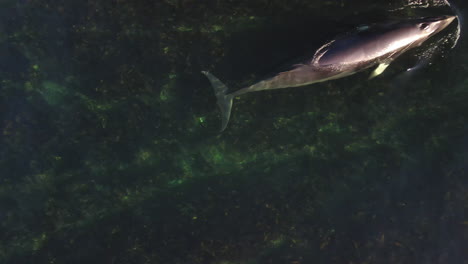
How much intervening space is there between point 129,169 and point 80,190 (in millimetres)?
1066

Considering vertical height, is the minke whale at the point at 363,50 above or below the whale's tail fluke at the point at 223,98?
above

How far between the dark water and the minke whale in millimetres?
383

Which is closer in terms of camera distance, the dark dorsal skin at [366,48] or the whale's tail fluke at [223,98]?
the dark dorsal skin at [366,48]

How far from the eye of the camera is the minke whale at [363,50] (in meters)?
5.23

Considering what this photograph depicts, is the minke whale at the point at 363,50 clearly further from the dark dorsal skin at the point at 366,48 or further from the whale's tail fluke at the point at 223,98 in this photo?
the whale's tail fluke at the point at 223,98

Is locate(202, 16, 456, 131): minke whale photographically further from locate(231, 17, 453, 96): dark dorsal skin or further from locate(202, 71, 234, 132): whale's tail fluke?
locate(202, 71, 234, 132): whale's tail fluke

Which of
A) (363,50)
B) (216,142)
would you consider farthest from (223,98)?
(363,50)

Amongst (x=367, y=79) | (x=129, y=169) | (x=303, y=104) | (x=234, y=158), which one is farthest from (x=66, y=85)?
(x=367, y=79)

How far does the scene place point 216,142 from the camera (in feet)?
21.1

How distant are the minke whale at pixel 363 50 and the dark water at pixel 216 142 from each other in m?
0.38

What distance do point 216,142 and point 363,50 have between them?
3092 mm

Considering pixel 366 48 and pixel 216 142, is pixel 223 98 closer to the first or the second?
pixel 216 142

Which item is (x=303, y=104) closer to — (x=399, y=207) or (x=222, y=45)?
(x=222, y=45)

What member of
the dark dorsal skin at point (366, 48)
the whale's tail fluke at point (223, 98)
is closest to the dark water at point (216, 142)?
the whale's tail fluke at point (223, 98)
